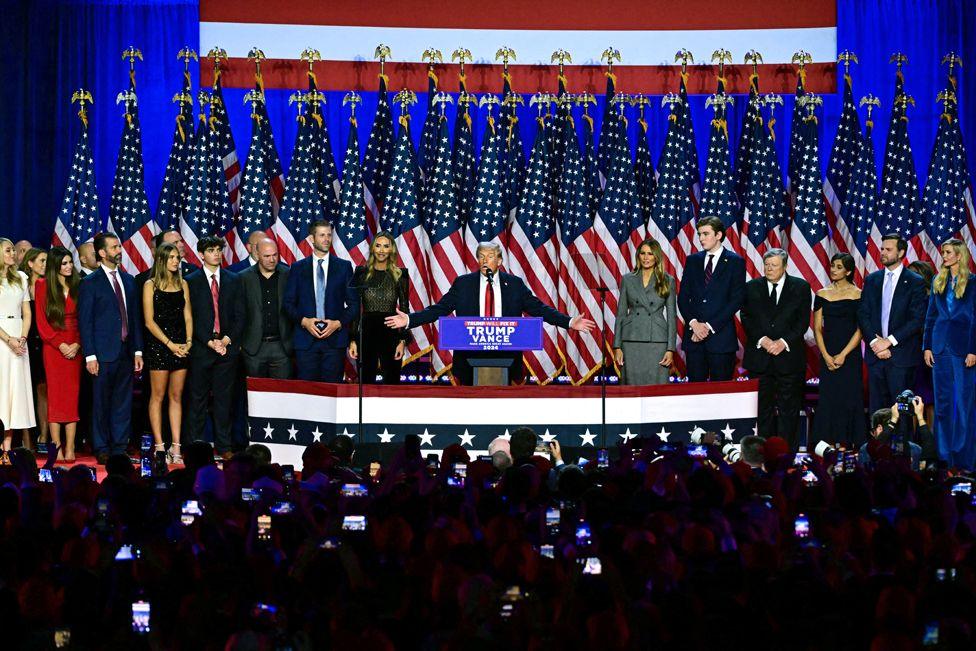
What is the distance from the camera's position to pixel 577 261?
11109 millimetres

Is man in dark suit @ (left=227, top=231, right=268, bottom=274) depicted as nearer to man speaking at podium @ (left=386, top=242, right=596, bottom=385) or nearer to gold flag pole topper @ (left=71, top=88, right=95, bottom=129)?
man speaking at podium @ (left=386, top=242, right=596, bottom=385)

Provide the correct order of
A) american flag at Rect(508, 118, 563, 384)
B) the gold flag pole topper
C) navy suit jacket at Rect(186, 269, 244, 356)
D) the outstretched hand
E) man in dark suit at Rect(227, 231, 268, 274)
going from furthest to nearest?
american flag at Rect(508, 118, 563, 384) < the gold flag pole topper < man in dark suit at Rect(227, 231, 268, 274) < navy suit jacket at Rect(186, 269, 244, 356) < the outstretched hand

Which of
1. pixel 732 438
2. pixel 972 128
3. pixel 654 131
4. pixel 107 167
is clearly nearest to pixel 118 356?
pixel 107 167

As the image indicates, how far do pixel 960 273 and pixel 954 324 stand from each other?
1.11 feet

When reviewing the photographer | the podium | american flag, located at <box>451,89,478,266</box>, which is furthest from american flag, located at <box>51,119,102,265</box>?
the photographer

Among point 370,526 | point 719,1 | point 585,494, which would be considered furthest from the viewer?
point 719,1

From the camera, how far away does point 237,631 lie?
2.25 meters

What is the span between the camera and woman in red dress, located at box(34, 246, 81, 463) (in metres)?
8.69

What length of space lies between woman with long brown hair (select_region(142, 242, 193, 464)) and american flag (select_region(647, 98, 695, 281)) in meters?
Answer: 4.30

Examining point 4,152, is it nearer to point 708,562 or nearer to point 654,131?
point 654,131

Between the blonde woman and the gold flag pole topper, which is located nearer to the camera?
the blonde woman

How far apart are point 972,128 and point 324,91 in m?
5.92

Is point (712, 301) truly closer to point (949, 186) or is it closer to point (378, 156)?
point (949, 186)

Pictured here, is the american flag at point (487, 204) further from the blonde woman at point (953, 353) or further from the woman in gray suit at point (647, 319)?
the blonde woman at point (953, 353)
